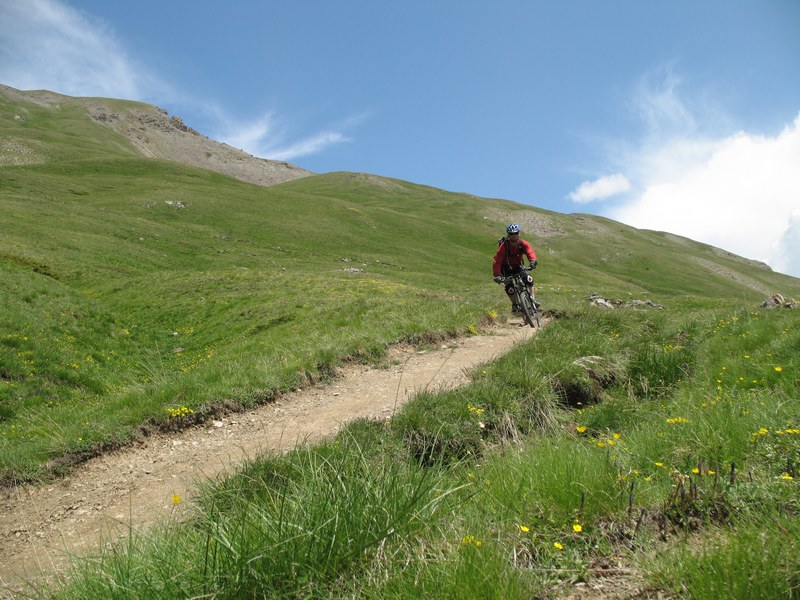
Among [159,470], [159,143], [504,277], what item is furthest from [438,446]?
[159,143]

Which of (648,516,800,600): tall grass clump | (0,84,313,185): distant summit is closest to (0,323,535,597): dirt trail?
(648,516,800,600): tall grass clump

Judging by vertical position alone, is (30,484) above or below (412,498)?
below

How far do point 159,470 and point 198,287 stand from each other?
2395cm

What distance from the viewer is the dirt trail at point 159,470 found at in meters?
5.48

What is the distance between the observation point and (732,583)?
237cm

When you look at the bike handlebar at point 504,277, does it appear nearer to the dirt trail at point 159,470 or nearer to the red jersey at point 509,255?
the red jersey at point 509,255

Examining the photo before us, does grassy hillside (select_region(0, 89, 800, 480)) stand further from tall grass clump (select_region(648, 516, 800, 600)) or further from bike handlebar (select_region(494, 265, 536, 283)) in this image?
tall grass clump (select_region(648, 516, 800, 600))

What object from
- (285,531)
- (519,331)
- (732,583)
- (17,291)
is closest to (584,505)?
(732,583)

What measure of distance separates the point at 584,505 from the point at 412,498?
1358 mm

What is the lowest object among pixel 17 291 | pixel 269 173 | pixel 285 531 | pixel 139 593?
pixel 139 593

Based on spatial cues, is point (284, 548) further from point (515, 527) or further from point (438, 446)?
point (438, 446)

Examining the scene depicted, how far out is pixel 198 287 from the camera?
29234mm

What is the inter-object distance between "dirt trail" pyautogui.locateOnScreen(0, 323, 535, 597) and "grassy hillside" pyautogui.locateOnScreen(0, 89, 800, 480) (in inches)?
18.7

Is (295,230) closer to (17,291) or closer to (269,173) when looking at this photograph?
(17,291)
